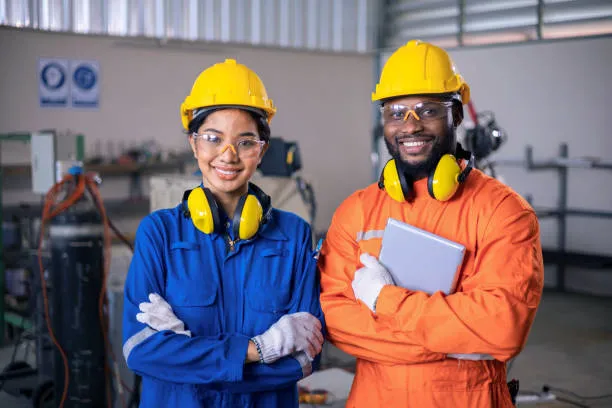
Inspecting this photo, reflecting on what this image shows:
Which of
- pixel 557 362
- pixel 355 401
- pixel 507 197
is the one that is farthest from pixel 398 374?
pixel 557 362

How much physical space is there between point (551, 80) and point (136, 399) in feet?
18.4

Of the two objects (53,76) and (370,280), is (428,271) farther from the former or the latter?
(53,76)

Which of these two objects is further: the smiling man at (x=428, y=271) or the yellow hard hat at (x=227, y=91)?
the yellow hard hat at (x=227, y=91)

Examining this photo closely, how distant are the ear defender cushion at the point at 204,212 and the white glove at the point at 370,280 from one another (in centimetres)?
43

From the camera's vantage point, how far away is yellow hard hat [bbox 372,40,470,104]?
1.96 m

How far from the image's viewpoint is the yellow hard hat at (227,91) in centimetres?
A: 192

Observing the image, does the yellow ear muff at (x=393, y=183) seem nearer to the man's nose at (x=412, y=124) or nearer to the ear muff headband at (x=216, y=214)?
the man's nose at (x=412, y=124)

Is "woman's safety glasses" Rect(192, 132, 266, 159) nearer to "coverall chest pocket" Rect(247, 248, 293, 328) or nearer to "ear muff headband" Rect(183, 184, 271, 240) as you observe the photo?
"ear muff headband" Rect(183, 184, 271, 240)

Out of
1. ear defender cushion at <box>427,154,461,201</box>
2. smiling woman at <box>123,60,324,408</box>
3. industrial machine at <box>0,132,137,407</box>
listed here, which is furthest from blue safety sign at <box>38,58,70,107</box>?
ear defender cushion at <box>427,154,461,201</box>

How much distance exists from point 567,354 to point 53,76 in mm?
5230

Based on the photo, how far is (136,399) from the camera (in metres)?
3.53

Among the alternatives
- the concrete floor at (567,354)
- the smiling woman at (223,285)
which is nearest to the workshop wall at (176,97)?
the concrete floor at (567,354)

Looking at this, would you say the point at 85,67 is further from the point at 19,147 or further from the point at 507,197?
the point at 507,197

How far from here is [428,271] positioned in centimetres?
188
